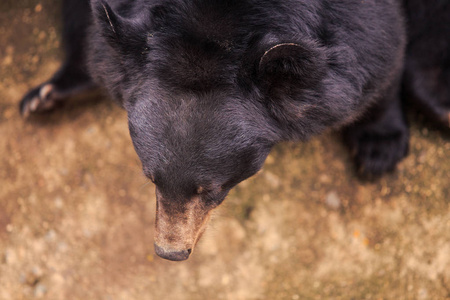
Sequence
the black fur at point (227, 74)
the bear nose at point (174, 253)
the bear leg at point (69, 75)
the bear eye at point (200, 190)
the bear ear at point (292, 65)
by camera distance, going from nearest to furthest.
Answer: the bear ear at point (292, 65)
the black fur at point (227, 74)
the bear eye at point (200, 190)
the bear nose at point (174, 253)
the bear leg at point (69, 75)

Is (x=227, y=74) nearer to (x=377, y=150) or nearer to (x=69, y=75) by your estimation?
(x=377, y=150)

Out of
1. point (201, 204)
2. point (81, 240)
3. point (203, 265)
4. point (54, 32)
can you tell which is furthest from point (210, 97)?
point (54, 32)

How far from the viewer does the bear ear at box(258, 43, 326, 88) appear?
5.30ft

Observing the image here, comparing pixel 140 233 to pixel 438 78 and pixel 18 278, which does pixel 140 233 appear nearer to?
pixel 18 278

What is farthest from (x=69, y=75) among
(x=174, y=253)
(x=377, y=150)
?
(x=377, y=150)

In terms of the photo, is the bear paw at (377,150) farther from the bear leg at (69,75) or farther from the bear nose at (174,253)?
the bear leg at (69,75)

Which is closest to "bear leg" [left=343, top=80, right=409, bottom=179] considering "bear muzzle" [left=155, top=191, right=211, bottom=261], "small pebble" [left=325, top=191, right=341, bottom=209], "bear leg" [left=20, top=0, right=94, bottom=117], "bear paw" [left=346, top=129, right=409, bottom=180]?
"bear paw" [left=346, top=129, right=409, bottom=180]

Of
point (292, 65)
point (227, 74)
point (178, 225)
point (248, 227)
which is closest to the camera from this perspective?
point (292, 65)

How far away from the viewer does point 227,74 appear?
1.79 metres

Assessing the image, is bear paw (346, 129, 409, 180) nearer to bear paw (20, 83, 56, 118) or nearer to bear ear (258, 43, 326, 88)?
bear ear (258, 43, 326, 88)

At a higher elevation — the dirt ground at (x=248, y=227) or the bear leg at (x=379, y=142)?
the bear leg at (x=379, y=142)

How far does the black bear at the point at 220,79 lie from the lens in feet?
5.82

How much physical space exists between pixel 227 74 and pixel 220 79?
0.03 m

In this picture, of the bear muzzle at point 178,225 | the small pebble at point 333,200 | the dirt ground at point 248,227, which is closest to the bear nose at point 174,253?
the bear muzzle at point 178,225
